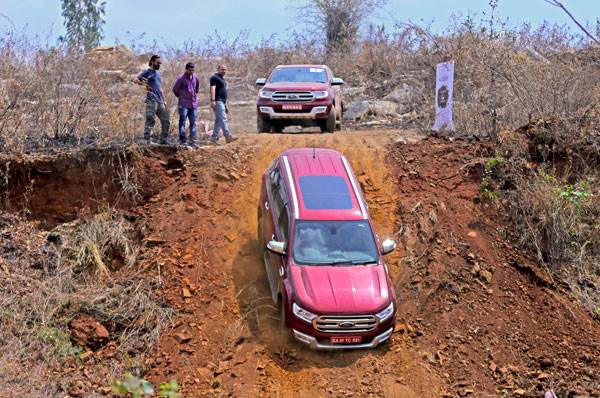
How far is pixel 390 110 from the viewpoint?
1991 cm

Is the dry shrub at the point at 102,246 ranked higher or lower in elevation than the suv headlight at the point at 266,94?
lower

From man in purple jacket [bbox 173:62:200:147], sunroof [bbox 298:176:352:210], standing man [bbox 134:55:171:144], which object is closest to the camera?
sunroof [bbox 298:176:352:210]

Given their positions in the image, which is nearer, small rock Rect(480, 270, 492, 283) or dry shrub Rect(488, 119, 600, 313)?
small rock Rect(480, 270, 492, 283)

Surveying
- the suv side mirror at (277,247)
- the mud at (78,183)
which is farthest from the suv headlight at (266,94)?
the suv side mirror at (277,247)

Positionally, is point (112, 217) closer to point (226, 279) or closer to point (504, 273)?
point (226, 279)

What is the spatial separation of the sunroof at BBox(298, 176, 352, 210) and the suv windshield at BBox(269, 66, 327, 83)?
243 inches

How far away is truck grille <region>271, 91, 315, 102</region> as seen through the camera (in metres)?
15.5

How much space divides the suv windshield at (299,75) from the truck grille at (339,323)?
334 inches

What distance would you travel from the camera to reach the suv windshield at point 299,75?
643 inches

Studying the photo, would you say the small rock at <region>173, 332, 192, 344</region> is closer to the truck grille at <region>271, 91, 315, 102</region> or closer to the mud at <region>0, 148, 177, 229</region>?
the mud at <region>0, 148, 177, 229</region>

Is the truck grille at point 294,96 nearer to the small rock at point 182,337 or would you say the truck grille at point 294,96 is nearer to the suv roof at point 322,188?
the suv roof at point 322,188

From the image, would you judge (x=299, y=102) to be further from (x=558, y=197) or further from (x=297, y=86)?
(x=558, y=197)

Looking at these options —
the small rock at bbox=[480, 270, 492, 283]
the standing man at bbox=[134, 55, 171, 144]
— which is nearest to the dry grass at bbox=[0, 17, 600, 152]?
the standing man at bbox=[134, 55, 171, 144]

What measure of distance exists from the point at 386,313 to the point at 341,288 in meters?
0.72
